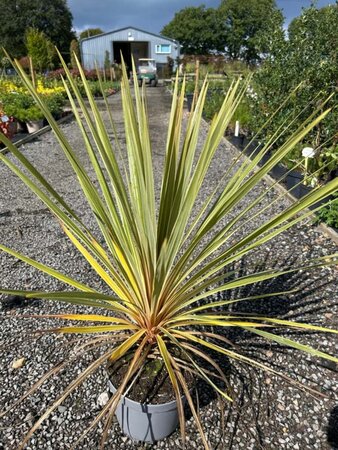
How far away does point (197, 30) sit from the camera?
49531mm

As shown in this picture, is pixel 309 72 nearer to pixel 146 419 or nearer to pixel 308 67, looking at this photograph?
pixel 308 67

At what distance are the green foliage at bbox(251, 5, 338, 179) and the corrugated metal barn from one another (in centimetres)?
2568

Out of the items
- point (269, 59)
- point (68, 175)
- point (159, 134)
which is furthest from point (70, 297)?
point (159, 134)

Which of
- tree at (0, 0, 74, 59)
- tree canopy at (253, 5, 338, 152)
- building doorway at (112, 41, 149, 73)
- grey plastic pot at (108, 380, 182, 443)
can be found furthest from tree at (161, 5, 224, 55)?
grey plastic pot at (108, 380, 182, 443)

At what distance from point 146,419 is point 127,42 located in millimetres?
33563

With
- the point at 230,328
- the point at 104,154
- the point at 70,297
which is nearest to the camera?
the point at 70,297

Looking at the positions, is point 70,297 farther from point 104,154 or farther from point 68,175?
point 68,175

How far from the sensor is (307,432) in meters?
1.50

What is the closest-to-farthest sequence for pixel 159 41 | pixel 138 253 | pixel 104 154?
pixel 104 154
pixel 138 253
pixel 159 41

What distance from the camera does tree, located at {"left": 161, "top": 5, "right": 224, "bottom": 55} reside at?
49.3 m

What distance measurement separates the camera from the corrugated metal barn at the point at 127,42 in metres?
28.0

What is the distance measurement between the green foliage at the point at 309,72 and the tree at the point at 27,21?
3653cm

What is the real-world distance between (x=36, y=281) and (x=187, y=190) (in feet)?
6.07

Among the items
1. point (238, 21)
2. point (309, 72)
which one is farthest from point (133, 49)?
point (309, 72)
